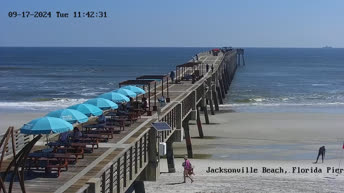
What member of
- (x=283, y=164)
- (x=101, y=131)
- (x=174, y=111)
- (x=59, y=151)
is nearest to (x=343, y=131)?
(x=283, y=164)

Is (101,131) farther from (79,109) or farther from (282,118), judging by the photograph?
(282,118)

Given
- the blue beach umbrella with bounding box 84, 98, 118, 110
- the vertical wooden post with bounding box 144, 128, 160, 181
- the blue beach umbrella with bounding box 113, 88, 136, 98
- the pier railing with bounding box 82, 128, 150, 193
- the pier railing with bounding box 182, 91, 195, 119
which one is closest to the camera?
the pier railing with bounding box 82, 128, 150, 193

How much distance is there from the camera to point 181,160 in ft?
77.5

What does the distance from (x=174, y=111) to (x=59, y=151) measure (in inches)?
286

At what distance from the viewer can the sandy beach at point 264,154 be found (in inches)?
742

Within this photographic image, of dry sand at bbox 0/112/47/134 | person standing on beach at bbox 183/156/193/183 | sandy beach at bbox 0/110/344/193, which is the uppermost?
person standing on beach at bbox 183/156/193/183

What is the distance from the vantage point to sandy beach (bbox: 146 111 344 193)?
18.8m

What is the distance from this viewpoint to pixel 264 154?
25.2 m

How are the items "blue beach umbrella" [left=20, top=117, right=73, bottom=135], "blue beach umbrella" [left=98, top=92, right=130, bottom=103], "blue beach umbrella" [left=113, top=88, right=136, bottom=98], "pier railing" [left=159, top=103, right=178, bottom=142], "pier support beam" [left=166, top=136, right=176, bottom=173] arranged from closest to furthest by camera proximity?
"blue beach umbrella" [left=20, top=117, right=73, bottom=135]
"pier railing" [left=159, top=103, right=178, bottom=142]
"blue beach umbrella" [left=98, top=92, right=130, bottom=103]
"blue beach umbrella" [left=113, top=88, right=136, bottom=98]
"pier support beam" [left=166, top=136, right=176, bottom=173]

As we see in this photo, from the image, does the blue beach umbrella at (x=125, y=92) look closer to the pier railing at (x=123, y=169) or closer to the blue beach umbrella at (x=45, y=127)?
the pier railing at (x=123, y=169)

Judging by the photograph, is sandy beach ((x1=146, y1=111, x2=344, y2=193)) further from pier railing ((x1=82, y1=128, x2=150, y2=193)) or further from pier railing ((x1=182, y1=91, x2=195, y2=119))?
pier railing ((x1=82, y1=128, x2=150, y2=193))

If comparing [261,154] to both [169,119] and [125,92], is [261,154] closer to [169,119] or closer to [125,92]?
[169,119]

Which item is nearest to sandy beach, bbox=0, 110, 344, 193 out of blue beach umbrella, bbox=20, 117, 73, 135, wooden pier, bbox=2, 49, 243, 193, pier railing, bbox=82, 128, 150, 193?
wooden pier, bbox=2, 49, 243, 193

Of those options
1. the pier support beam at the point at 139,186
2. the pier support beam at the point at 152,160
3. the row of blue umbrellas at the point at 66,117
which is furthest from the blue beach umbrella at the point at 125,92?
the pier support beam at the point at 152,160
